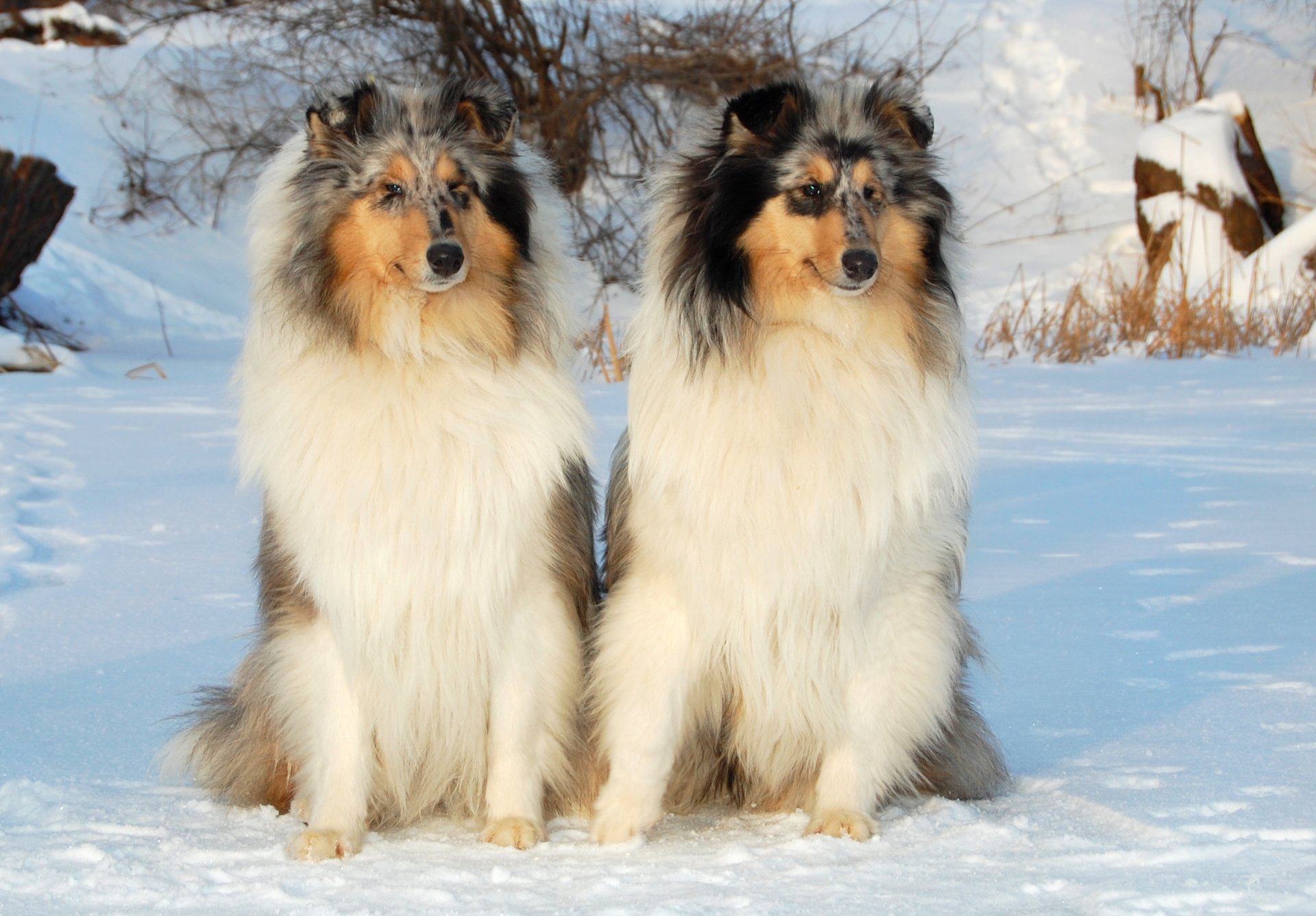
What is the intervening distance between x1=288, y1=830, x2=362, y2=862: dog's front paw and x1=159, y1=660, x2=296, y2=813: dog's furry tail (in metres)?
0.38

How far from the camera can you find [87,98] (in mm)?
14453

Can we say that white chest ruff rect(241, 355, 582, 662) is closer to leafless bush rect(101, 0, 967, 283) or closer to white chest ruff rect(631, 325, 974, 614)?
white chest ruff rect(631, 325, 974, 614)

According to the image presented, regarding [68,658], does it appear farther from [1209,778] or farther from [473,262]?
[1209,778]

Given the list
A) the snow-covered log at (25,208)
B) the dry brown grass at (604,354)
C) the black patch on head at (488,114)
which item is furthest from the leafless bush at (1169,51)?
the black patch on head at (488,114)

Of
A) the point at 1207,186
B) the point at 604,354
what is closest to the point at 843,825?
the point at 604,354

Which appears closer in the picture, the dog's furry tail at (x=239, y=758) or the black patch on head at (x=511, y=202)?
the black patch on head at (x=511, y=202)

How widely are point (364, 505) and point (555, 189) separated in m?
0.96

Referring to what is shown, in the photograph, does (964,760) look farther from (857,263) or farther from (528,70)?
(528,70)

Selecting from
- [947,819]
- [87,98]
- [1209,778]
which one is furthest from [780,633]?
[87,98]

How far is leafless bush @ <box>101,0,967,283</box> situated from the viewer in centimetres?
1360

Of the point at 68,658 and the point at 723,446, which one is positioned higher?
the point at 723,446

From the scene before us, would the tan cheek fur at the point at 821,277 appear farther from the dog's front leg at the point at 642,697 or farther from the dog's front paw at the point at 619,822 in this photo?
the dog's front paw at the point at 619,822

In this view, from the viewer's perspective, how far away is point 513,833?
10.1 feet

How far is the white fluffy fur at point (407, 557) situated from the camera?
9.86 feet
